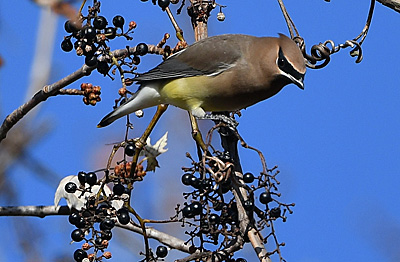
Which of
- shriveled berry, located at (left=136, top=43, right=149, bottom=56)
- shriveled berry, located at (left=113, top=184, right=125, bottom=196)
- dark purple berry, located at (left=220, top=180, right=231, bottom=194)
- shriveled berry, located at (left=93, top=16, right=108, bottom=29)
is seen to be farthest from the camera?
shriveled berry, located at (left=136, top=43, right=149, bottom=56)

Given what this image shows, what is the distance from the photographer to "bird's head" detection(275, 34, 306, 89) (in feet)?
10.2

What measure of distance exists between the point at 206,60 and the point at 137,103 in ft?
1.56

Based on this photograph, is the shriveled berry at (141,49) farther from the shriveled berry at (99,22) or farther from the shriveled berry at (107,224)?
the shriveled berry at (107,224)

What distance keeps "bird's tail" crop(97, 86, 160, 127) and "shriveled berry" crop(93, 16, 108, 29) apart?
81 centimetres

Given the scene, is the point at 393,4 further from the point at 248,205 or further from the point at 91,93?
the point at 91,93

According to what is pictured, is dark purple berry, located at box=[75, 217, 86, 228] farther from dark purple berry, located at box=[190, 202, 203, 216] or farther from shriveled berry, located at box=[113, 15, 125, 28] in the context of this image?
shriveled berry, located at box=[113, 15, 125, 28]

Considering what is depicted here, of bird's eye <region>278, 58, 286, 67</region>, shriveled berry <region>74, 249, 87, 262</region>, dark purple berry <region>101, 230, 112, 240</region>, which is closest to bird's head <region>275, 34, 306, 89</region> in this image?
bird's eye <region>278, 58, 286, 67</region>

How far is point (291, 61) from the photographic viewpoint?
3.16 meters

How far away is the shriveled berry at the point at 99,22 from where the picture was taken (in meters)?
2.83

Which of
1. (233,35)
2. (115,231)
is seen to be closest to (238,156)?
(233,35)

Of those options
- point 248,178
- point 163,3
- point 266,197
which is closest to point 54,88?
point 163,3

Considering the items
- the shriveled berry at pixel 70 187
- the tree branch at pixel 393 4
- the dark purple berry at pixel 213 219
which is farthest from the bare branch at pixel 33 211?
the tree branch at pixel 393 4

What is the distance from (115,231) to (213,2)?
2392 mm

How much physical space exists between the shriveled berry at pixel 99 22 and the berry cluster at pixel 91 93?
28cm
